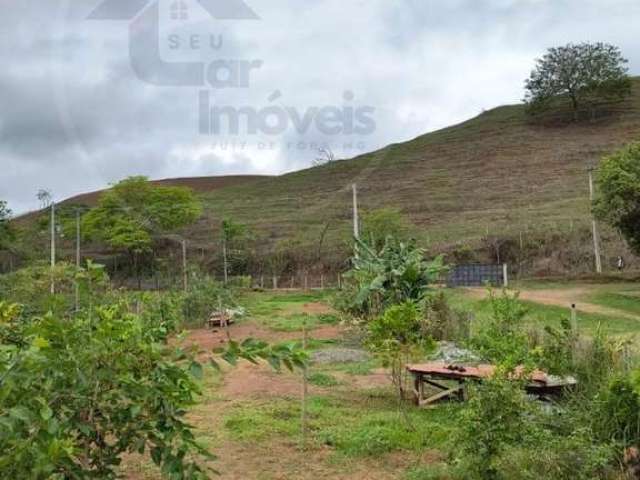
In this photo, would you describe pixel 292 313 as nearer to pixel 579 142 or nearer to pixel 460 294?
pixel 460 294

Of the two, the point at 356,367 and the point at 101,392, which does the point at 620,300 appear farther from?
the point at 101,392

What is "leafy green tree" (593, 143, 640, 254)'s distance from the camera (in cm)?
1691

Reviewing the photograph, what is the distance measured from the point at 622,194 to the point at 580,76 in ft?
124

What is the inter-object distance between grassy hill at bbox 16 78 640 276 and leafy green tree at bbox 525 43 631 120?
231 centimetres

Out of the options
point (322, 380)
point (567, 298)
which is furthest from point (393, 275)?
point (567, 298)

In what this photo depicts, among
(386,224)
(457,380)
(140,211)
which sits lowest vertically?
(457,380)

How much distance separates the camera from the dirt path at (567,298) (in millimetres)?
A: 13664

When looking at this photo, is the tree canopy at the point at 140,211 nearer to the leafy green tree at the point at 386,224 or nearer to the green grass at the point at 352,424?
the leafy green tree at the point at 386,224

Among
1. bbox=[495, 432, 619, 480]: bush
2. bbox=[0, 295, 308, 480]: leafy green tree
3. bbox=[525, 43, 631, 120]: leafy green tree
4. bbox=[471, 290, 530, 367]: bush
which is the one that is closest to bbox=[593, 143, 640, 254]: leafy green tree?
bbox=[471, 290, 530, 367]: bush

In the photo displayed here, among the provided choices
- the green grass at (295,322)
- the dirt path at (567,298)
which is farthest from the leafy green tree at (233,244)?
the green grass at (295,322)

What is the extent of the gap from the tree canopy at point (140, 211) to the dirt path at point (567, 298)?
1980 cm

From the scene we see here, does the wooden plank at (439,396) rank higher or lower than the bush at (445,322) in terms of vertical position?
lower

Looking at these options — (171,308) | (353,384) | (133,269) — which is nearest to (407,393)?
(353,384)

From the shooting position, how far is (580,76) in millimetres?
50688
